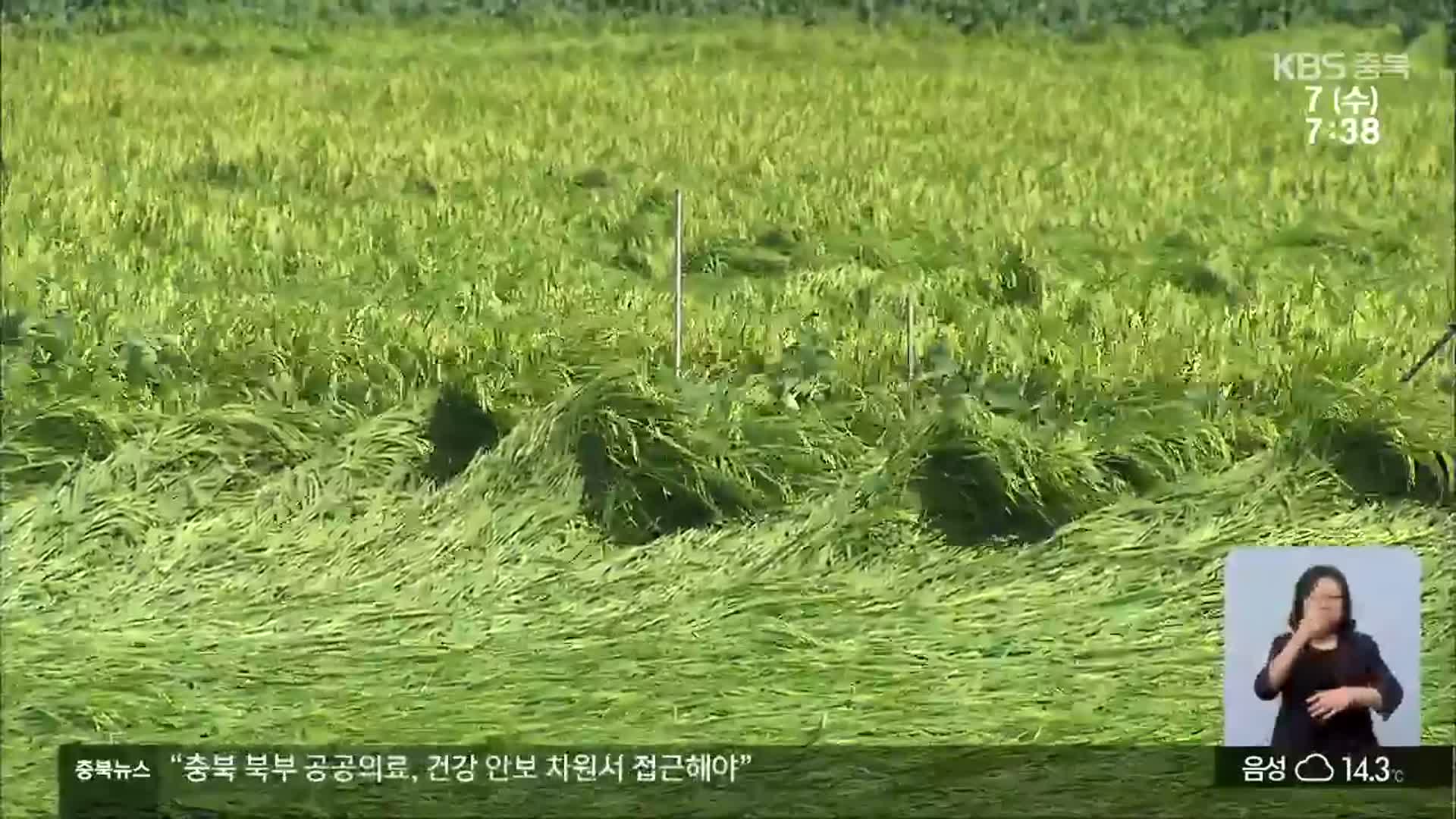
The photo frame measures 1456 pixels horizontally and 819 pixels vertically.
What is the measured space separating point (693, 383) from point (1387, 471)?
144 centimetres

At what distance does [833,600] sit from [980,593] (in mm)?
301

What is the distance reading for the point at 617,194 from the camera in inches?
114

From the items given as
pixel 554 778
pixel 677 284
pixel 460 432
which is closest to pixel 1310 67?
pixel 677 284

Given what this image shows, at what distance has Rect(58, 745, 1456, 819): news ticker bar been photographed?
109 inches

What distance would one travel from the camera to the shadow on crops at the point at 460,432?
286cm

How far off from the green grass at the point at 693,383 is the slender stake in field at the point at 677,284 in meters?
0.02

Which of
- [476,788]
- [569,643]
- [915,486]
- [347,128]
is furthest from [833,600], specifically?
[347,128]

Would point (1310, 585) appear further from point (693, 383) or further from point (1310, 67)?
point (693, 383)

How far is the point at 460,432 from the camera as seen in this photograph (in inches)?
113

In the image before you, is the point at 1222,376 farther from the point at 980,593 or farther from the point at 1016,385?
the point at 980,593
